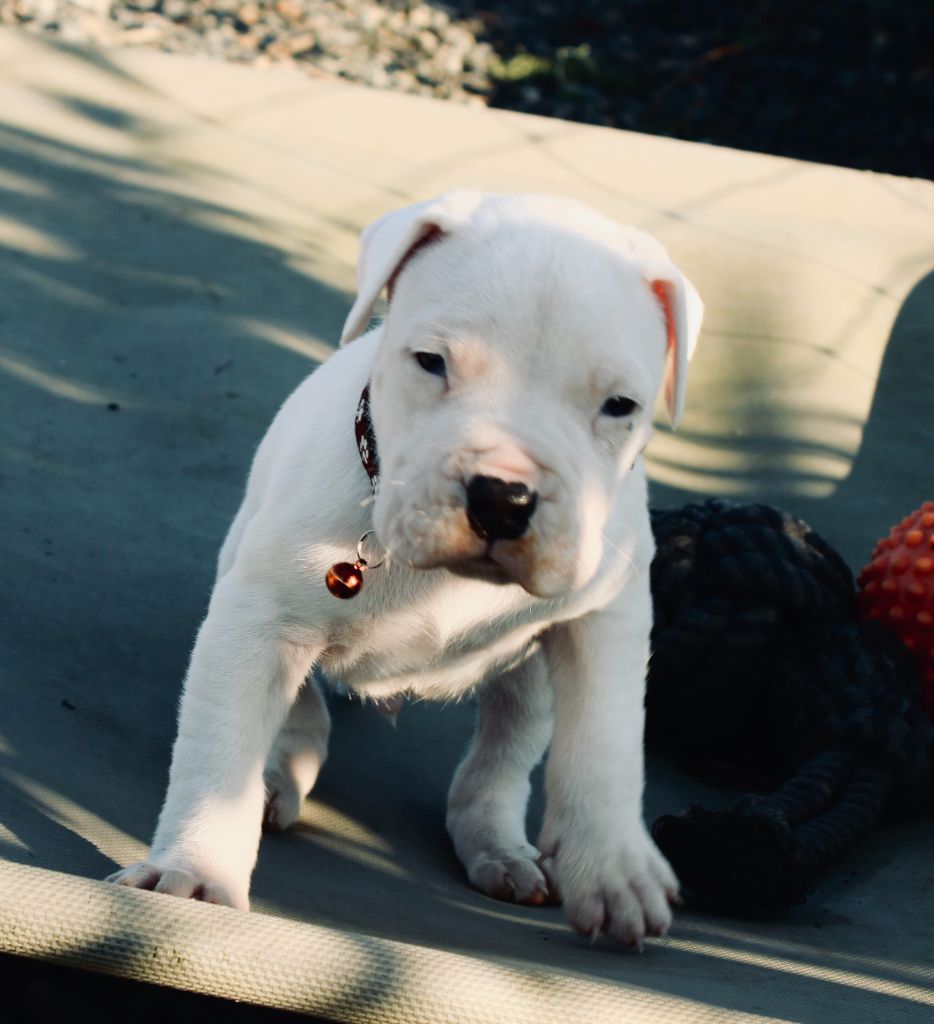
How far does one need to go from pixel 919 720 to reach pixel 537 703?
2.05ft

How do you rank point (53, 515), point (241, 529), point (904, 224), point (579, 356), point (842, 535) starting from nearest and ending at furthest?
1. point (579, 356)
2. point (241, 529)
3. point (53, 515)
4. point (842, 535)
5. point (904, 224)

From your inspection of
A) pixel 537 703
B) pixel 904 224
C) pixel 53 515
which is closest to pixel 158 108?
pixel 53 515

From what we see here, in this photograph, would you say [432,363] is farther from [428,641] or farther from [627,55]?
[627,55]

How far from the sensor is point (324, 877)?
6.73 ft

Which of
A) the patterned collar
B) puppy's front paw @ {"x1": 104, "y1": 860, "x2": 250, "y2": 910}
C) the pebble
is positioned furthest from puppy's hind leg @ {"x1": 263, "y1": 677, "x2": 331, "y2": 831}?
the pebble

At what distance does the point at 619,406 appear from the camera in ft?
5.88

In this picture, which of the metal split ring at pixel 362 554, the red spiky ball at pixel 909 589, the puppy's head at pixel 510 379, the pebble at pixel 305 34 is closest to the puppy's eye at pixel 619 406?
the puppy's head at pixel 510 379

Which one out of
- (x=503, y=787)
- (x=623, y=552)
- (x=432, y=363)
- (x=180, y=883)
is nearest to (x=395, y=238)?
(x=432, y=363)

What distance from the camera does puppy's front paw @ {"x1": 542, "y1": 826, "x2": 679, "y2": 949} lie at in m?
1.94

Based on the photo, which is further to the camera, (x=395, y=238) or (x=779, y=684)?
(x=779, y=684)

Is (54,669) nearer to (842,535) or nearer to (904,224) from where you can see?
(842,535)

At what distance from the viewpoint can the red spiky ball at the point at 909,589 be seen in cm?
255

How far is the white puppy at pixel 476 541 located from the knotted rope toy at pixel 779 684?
0.26 m

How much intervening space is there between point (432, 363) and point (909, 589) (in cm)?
120
